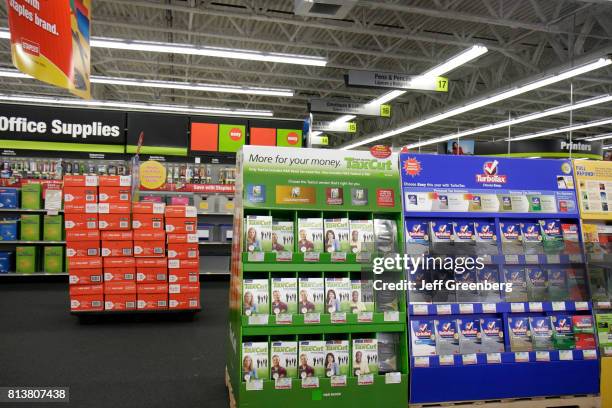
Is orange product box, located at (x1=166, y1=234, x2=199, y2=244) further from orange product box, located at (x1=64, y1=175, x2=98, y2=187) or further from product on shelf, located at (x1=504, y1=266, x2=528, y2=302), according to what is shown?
product on shelf, located at (x1=504, y1=266, x2=528, y2=302)

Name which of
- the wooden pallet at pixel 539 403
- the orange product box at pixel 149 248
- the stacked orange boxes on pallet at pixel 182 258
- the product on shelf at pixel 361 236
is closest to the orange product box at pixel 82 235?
the orange product box at pixel 149 248

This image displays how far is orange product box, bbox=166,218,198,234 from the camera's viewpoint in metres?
6.49

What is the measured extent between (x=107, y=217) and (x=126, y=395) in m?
3.03

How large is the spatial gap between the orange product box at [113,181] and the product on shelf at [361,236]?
4.11 meters

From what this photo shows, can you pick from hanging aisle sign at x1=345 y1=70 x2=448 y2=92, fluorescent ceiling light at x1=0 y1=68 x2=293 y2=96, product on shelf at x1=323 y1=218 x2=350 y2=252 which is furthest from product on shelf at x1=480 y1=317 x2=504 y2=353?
fluorescent ceiling light at x1=0 y1=68 x2=293 y2=96

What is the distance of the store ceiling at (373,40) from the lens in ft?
32.9

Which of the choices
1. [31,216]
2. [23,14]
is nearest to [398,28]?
[31,216]

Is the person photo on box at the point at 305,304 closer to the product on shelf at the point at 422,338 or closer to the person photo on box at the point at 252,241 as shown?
the person photo on box at the point at 252,241

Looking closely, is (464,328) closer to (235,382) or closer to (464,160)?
(464,160)

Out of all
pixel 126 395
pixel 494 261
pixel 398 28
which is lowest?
pixel 126 395

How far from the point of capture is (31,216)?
28.8 feet

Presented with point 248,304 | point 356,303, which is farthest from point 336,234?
point 248,304

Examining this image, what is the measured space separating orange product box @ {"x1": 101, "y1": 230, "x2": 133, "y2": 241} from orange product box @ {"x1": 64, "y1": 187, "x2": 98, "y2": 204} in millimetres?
461

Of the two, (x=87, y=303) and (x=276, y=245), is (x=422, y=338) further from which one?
(x=87, y=303)
